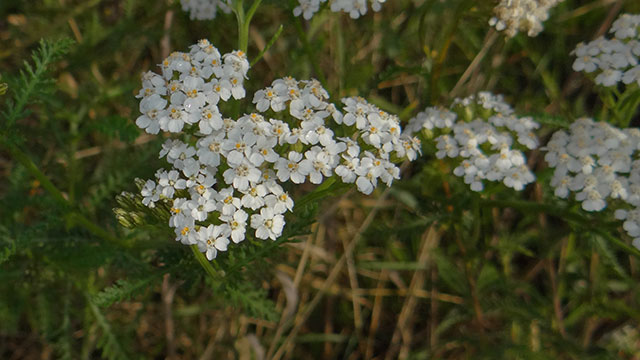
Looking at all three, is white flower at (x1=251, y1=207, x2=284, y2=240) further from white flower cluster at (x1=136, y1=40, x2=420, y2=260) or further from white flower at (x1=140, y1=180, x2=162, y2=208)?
white flower at (x1=140, y1=180, x2=162, y2=208)

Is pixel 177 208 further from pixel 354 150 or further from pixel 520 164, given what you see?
pixel 520 164

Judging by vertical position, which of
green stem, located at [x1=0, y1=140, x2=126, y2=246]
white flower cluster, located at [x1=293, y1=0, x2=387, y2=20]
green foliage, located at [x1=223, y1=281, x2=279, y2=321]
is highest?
white flower cluster, located at [x1=293, y1=0, x2=387, y2=20]

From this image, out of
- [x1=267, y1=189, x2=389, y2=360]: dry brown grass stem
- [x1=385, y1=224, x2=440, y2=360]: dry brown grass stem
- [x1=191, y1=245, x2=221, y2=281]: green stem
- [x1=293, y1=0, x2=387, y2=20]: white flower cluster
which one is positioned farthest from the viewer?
[x1=385, y1=224, x2=440, y2=360]: dry brown grass stem

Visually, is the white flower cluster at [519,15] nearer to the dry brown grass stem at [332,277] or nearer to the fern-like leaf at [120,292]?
the dry brown grass stem at [332,277]

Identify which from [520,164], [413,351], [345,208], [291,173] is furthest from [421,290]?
[291,173]

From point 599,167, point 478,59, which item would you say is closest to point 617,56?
point 599,167

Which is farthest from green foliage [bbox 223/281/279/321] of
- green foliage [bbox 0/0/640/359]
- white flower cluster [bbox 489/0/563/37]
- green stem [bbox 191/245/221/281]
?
white flower cluster [bbox 489/0/563/37]

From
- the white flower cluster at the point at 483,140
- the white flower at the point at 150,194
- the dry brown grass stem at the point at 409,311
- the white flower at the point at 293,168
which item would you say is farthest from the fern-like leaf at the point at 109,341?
the white flower cluster at the point at 483,140
